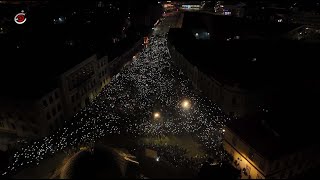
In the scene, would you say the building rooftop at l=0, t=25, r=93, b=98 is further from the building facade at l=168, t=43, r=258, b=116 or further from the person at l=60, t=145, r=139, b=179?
the building facade at l=168, t=43, r=258, b=116

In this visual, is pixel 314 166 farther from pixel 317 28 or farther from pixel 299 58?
pixel 317 28

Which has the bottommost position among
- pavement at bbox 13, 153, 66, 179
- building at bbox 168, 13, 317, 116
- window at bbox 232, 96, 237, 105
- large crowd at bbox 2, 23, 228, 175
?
pavement at bbox 13, 153, 66, 179

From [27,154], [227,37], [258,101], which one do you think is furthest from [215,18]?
[27,154]

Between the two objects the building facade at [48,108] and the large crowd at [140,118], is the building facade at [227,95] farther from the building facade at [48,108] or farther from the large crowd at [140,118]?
the building facade at [48,108]

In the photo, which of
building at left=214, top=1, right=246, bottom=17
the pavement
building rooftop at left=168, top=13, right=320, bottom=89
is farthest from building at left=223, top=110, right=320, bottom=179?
building at left=214, top=1, right=246, bottom=17

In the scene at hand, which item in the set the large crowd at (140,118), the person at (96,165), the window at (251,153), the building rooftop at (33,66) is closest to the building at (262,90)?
the window at (251,153)

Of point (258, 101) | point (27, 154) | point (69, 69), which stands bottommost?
point (27, 154)

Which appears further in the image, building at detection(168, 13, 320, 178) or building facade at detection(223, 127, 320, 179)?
building at detection(168, 13, 320, 178)

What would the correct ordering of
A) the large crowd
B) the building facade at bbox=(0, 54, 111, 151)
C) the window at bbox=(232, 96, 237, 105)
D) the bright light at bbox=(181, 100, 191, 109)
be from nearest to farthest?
the large crowd < the building facade at bbox=(0, 54, 111, 151) < the window at bbox=(232, 96, 237, 105) < the bright light at bbox=(181, 100, 191, 109)
